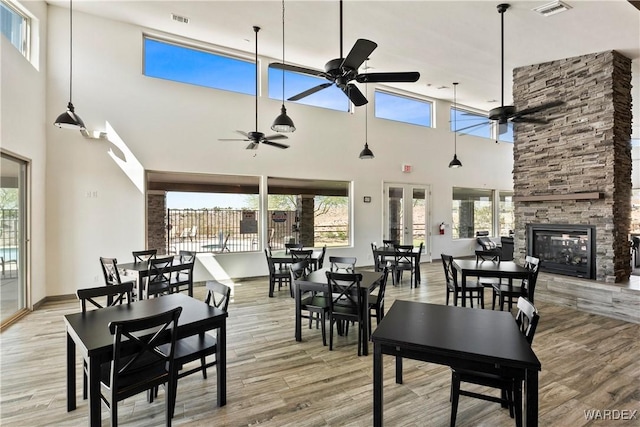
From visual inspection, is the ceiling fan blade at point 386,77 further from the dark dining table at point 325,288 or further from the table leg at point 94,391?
the table leg at point 94,391

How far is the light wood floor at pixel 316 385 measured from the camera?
2.32 metres

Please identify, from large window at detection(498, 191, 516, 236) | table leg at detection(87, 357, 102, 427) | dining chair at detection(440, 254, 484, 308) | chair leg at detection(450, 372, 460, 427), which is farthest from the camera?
large window at detection(498, 191, 516, 236)

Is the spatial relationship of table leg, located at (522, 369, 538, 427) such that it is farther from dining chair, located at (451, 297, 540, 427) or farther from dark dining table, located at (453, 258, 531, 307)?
dark dining table, located at (453, 258, 531, 307)

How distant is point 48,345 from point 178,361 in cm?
256

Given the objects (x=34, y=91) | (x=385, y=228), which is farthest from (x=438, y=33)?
(x=34, y=91)

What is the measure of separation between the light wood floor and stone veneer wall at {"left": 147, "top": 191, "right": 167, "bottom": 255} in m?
2.33

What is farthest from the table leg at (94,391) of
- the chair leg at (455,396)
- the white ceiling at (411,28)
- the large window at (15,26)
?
the white ceiling at (411,28)

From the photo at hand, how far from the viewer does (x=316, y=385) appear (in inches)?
108

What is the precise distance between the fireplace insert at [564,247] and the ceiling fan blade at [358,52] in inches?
196

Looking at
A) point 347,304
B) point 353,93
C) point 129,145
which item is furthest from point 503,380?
point 129,145

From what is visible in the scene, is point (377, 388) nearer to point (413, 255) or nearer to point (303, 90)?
point (413, 255)

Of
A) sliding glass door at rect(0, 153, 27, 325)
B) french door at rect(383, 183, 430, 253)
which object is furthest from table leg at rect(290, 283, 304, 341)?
french door at rect(383, 183, 430, 253)

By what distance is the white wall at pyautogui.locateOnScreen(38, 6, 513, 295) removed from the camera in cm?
534

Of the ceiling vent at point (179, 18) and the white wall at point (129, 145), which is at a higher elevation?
the ceiling vent at point (179, 18)
